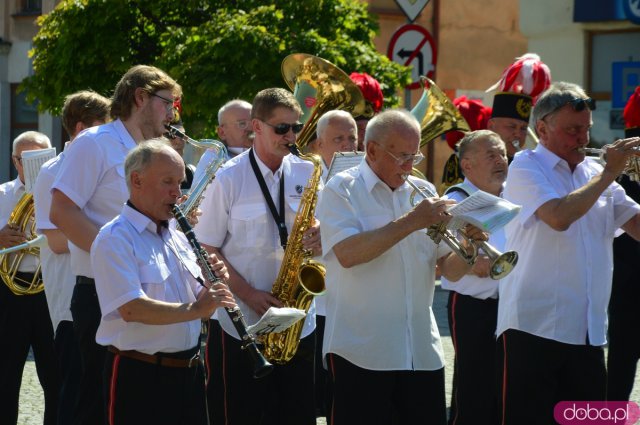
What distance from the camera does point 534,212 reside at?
6.36 metres

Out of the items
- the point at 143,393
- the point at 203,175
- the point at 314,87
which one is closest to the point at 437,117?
the point at 314,87

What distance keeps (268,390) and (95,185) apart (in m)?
1.43

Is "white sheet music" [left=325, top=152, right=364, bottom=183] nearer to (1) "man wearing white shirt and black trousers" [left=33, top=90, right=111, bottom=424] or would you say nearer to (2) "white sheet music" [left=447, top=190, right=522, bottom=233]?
(1) "man wearing white shirt and black trousers" [left=33, top=90, right=111, bottom=424]

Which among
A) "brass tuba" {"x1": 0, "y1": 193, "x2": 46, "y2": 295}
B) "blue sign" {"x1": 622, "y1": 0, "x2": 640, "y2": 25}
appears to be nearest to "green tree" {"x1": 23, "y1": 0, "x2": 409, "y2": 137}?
"blue sign" {"x1": 622, "y1": 0, "x2": 640, "y2": 25}

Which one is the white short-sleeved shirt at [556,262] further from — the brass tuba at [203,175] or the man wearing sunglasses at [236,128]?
the man wearing sunglasses at [236,128]

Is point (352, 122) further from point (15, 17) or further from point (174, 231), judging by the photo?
point (15, 17)

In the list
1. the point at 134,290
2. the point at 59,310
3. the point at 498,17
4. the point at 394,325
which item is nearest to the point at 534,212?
the point at 394,325

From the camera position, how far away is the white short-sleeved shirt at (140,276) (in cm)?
527

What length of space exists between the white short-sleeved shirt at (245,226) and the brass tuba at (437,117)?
2.52m

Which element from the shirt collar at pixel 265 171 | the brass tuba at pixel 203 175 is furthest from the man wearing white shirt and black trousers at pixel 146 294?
the shirt collar at pixel 265 171

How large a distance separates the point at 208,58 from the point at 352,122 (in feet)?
21.9

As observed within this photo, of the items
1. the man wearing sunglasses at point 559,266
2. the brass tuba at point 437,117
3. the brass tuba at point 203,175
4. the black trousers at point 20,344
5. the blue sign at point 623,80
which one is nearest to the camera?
the man wearing sunglasses at point 559,266

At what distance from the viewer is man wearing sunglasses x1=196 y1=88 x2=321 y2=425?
6.72 metres

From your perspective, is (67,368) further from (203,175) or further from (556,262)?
(556,262)
